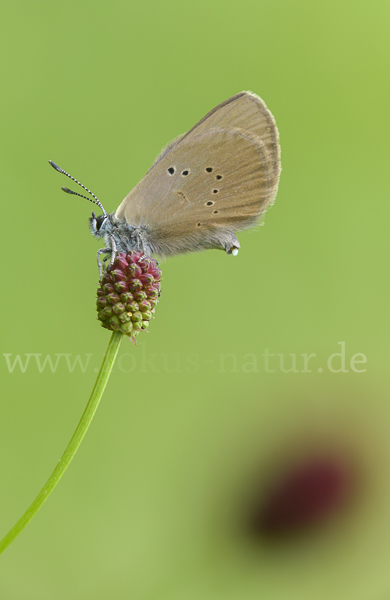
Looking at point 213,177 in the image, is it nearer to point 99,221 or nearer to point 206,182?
point 206,182

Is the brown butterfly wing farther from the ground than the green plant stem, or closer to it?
farther from the ground

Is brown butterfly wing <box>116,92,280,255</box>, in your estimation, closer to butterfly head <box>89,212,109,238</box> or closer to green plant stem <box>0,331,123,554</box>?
butterfly head <box>89,212,109,238</box>

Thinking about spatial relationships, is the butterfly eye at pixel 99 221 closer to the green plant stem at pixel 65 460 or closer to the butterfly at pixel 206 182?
the butterfly at pixel 206 182

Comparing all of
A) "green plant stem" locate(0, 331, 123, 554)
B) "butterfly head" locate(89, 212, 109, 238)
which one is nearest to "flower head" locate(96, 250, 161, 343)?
"green plant stem" locate(0, 331, 123, 554)

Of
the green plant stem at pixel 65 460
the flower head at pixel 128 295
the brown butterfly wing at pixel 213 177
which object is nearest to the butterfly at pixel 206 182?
the brown butterfly wing at pixel 213 177

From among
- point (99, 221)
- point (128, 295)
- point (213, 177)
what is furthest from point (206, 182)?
point (128, 295)

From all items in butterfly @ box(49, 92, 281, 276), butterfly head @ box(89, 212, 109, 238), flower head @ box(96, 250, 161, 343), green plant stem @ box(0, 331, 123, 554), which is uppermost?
butterfly @ box(49, 92, 281, 276)
